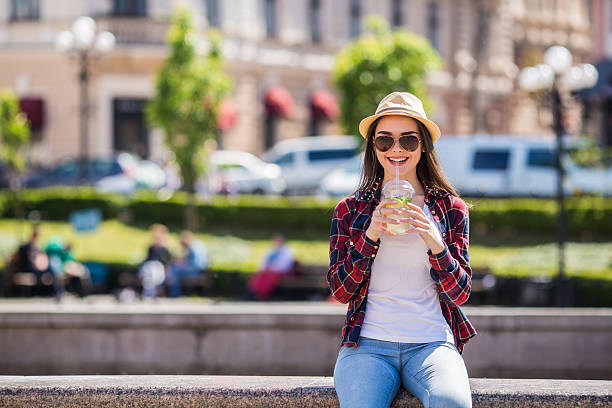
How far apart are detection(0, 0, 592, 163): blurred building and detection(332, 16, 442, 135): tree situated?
3818 mm

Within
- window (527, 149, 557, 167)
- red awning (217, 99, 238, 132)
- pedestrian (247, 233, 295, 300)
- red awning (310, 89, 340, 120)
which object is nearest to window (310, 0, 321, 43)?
red awning (310, 89, 340, 120)

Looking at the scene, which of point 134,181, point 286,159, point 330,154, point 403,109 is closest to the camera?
point 403,109

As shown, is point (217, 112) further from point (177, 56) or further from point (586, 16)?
point (586, 16)

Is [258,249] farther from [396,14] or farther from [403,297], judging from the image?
[396,14]

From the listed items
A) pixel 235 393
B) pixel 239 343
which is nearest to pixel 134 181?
pixel 239 343

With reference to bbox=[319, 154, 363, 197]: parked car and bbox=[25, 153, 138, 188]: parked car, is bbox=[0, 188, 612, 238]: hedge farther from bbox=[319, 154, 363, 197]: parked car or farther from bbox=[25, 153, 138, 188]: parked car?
Result: bbox=[25, 153, 138, 188]: parked car

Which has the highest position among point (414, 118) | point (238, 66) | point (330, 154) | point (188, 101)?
point (238, 66)

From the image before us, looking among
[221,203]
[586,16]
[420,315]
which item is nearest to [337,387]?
[420,315]

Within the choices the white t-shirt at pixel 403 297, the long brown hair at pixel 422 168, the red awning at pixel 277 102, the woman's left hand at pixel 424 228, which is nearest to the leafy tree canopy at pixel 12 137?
the red awning at pixel 277 102

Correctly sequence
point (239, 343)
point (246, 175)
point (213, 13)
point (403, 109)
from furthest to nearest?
point (213, 13)
point (246, 175)
point (239, 343)
point (403, 109)

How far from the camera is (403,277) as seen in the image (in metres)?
4.53

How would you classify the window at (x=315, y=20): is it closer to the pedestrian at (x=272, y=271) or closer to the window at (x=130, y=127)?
the window at (x=130, y=127)

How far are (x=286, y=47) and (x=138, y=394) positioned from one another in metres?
34.8

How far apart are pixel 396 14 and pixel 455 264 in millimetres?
40992
